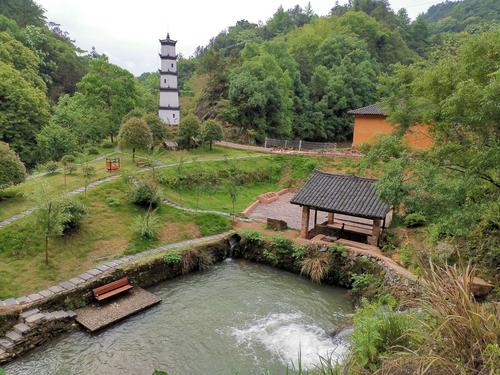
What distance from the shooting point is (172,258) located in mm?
14617

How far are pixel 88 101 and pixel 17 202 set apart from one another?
64.3 feet

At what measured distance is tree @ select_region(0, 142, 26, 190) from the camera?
15227mm

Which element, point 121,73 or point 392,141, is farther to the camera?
point 121,73

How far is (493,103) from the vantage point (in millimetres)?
8328

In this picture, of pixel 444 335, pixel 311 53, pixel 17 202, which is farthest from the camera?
pixel 311 53

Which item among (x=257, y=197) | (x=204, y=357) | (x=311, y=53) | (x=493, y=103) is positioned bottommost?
(x=204, y=357)

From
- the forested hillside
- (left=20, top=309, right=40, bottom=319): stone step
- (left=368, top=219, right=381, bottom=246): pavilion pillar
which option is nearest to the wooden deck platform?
(left=20, top=309, right=40, bottom=319): stone step

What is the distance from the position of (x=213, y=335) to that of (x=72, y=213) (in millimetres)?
8163

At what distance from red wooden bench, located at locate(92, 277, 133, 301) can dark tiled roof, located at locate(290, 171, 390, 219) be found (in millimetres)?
8016

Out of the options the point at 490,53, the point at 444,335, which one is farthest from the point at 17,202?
the point at 490,53

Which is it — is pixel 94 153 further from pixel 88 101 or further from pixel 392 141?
pixel 392 141

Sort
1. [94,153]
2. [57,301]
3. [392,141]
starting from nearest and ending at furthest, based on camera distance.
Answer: [57,301] → [392,141] → [94,153]

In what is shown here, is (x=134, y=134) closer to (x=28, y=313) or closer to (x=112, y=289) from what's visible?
(x=112, y=289)

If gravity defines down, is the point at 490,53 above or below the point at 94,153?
above
